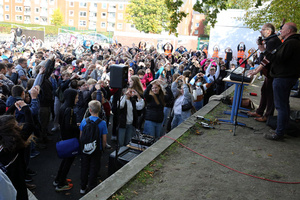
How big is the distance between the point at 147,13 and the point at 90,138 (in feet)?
183

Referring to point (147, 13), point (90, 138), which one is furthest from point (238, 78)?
point (147, 13)

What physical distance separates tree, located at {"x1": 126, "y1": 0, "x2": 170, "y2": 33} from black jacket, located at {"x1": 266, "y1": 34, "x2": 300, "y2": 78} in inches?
2070

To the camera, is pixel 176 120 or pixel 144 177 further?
pixel 176 120

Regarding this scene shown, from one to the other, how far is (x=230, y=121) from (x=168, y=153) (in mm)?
2456

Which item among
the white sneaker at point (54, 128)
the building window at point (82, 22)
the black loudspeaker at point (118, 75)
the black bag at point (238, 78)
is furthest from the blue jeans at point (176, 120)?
the building window at point (82, 22)

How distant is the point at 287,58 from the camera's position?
5109 millimetres

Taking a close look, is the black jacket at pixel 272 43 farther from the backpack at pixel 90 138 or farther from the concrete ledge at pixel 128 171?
the backpack at pixel 90 138

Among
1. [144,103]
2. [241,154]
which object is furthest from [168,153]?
[144,103]

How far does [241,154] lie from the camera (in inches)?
195

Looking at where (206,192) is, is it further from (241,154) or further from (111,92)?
(111,92)

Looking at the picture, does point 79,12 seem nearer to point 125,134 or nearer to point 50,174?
point 125,134

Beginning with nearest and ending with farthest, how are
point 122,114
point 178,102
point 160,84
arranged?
point 122,114 < point 160,84 < point 178,102

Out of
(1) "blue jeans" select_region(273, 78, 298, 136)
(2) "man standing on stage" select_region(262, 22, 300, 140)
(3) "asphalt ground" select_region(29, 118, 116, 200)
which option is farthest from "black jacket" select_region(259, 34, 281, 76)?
(3) "asphalt ground" select_region(29, 118, 116, 200)

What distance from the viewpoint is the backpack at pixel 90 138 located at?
190 inches
